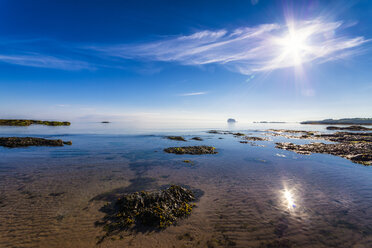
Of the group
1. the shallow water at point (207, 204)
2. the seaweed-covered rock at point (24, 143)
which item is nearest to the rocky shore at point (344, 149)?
the shallow water at point (207, 204)

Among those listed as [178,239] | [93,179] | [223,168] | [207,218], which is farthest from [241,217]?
[93,179]

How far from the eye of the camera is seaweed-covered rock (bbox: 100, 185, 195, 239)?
26.2 feet

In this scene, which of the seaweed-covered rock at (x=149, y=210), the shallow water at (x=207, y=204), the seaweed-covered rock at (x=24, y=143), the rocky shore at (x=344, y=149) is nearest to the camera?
the shallow water at (x=207, y=204)

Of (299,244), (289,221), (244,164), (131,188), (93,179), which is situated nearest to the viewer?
(299,244)

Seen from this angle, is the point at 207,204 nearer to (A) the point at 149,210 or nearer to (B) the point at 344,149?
(A) the point at 149,210

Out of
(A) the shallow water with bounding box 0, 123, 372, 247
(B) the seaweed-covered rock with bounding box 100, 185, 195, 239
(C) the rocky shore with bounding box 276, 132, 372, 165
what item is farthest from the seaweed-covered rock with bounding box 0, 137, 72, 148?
(C) the rocky shore with bounding box 276, 132, 372, 165

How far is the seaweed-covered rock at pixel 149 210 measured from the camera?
8.00 metres

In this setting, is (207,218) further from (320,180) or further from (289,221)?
(320,180)

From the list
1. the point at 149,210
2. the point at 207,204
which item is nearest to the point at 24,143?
the point at 149,210

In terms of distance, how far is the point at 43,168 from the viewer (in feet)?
55.0

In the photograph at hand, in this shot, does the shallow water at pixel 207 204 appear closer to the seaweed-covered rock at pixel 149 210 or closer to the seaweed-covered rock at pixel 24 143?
the seaweed-covered rock at pixel 149 210

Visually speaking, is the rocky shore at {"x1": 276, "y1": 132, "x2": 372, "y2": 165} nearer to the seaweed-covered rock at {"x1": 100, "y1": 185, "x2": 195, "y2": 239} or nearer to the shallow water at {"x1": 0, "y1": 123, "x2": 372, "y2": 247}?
the shallow water at {"x1": 0, "y1": 123, "x2": 372, "y2": 247}

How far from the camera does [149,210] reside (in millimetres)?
8648

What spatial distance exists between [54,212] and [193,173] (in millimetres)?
11741
